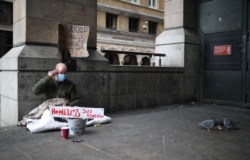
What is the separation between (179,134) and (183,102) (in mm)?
4372

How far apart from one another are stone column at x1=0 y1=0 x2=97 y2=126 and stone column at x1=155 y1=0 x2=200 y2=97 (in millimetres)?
3906

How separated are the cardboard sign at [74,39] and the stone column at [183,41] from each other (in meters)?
3.85

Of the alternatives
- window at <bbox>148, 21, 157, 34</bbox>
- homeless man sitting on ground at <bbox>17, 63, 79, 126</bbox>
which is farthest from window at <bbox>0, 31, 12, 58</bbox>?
homeless man sitting on ground at <bbox>17, 63, 79, 126</bbox>

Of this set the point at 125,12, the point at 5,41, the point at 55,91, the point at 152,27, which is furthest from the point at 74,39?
the point at 152,27

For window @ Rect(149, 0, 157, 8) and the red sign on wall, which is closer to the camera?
the red sign on wall

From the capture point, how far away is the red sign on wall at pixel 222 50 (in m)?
8.48

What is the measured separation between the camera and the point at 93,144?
399 cm

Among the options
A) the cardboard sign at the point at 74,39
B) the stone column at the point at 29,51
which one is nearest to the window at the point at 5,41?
the stone column at the point at 29,51

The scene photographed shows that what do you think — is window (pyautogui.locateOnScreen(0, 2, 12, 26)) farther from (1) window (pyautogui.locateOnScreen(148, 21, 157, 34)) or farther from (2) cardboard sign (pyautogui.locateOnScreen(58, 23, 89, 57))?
(2) cardboard sign (pyautogui.locateOnScreen(58, 23, 89, 57))

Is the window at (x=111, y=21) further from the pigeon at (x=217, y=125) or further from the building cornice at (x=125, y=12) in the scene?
the pigeon at (x=217, y=125)

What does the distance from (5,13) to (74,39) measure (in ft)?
53.0

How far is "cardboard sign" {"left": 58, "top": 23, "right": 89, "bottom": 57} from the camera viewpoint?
614 centimetres

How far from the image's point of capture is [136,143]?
405cm

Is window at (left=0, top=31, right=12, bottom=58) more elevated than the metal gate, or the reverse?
window at (left=0, top=31, right=12, bottom=58)
